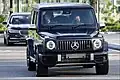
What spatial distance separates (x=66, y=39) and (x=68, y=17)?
1.46 meters

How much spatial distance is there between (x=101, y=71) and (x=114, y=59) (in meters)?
5.24

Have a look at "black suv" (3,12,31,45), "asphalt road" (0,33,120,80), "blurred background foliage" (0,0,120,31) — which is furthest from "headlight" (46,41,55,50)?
"blurred background foliage" (0,0,120,31)

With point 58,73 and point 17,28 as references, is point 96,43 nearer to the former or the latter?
point 58,73

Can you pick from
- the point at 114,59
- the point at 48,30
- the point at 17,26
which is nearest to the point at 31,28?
the point at 48,30

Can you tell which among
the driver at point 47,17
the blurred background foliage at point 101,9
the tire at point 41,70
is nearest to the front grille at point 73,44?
the tire at point 41,70

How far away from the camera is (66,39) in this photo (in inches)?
537

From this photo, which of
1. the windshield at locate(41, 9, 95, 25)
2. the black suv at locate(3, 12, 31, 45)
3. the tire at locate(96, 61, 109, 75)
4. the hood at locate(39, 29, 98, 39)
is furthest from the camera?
the black suv at locate(3, 12, 31, 45)

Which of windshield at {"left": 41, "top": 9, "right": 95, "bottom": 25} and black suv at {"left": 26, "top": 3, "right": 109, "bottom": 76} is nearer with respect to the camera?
black suv at {"left": 26, "top": 3, "right": 109, "bottom": 76}

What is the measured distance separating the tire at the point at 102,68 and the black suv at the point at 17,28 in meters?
12.2

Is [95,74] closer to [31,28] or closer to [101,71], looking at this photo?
[101,71]

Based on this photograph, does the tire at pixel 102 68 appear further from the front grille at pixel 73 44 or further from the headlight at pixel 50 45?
the headlight at pixel 50 45

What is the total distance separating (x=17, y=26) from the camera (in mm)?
26891

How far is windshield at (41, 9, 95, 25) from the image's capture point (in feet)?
48.6

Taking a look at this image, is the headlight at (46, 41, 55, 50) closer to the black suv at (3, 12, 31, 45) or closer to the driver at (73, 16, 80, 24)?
the driver at (73, 16, 80, 24)
